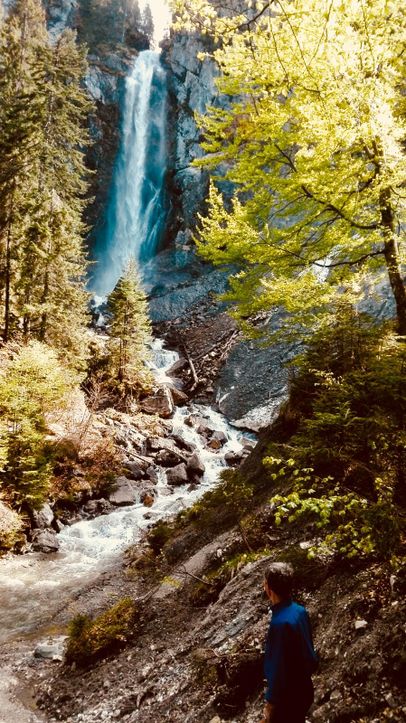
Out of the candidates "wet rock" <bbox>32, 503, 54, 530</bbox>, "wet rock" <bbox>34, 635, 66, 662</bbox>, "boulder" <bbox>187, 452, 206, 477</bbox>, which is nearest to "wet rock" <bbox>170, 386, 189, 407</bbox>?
"boulder" <bbox>187, 452, 206, 477</bbox>

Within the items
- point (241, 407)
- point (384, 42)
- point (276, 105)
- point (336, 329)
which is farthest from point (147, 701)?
point (241, 407)

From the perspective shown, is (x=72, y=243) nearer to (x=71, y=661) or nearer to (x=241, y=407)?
(x=241, y=407)

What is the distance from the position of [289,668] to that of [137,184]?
49483mm

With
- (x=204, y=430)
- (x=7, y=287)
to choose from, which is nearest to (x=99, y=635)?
(x=204, y=430)

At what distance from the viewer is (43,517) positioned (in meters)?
12.1

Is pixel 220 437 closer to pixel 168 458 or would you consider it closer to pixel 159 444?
pixel 159 444

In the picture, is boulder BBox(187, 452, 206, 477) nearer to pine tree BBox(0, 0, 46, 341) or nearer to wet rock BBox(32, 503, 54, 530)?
wet rock BBox(32, 503, 54, 530)

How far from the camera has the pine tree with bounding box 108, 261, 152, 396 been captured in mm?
22688

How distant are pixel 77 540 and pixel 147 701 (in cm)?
809

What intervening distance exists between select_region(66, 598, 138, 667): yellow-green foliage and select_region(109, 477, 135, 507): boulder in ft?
25.7

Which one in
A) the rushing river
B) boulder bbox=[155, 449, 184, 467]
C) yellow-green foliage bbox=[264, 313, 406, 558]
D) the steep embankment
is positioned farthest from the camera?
boulder bbox=[155, 449, 184, 467]

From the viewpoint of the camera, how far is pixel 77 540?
11977 millimetres

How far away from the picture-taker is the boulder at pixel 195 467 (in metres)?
16.8

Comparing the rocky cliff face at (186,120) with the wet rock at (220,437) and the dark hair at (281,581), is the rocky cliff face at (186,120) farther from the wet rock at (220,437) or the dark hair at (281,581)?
the dark hair at (281,581)
